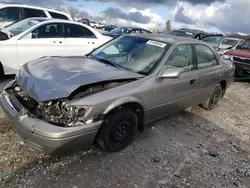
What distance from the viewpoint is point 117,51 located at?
4.14 metres

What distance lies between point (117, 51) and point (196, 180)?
8.06 feet

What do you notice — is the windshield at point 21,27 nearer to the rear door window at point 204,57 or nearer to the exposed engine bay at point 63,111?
the exposed engine bay at point 63,111

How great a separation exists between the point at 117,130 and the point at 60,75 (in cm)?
104

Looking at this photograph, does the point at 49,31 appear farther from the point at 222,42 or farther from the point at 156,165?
the point at 222,42

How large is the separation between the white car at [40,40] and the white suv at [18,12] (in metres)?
1.87

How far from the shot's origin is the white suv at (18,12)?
777cm

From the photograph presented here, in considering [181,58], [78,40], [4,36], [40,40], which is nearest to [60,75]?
[181,58]

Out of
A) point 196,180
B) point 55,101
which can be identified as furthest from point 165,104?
point 55,101

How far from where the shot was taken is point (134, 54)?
382cm

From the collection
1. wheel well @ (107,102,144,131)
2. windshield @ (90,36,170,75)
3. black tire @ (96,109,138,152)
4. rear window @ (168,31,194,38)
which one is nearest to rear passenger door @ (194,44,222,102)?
windshield @ (90,36,170,75)

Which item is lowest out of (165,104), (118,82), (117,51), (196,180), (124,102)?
(196,180)

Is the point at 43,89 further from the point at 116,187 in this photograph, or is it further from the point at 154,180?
the point at 154,180

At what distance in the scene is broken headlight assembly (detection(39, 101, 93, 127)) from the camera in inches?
102

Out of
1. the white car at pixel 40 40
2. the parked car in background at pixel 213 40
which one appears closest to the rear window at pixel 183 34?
the parked car in background at pixel 213 40
